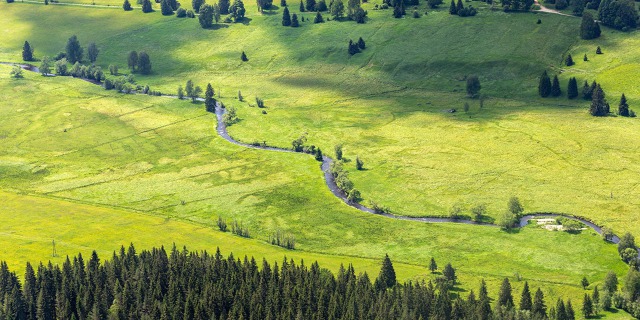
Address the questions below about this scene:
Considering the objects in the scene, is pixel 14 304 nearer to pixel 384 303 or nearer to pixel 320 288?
pixel 320 288

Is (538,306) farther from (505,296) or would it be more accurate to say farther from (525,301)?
(505,296)

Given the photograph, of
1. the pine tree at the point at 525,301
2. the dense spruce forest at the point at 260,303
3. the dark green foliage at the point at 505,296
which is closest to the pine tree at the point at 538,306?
the dense spruce forest at the point at 260,303

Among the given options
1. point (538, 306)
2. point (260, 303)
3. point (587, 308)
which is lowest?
point (260, 303)

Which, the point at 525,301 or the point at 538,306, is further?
the point at 525,301

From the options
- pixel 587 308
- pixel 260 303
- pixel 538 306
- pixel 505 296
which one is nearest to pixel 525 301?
pixel 538 306

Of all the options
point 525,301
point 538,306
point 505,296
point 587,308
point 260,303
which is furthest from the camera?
point 505,296

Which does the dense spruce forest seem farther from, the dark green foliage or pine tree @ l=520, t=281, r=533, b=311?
pine tree @ l=520, t=281, r=533, b=311

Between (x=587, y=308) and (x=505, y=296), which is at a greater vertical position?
(x=505, y=296)

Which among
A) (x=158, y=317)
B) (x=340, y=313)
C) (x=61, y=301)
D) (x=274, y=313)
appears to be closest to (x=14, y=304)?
(x=61, y=301)

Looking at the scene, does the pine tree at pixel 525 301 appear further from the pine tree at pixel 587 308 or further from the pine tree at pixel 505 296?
the pine tree at pixel 587 308

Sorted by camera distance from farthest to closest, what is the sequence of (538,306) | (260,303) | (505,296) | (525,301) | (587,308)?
(505,296) → (525,301) → (260,303) → (587,308) → (538,306)

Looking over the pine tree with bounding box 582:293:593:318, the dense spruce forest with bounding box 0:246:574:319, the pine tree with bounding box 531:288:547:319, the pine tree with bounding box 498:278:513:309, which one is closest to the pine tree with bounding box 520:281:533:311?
the dense spruce forest with bounding box 0:246:574:319
